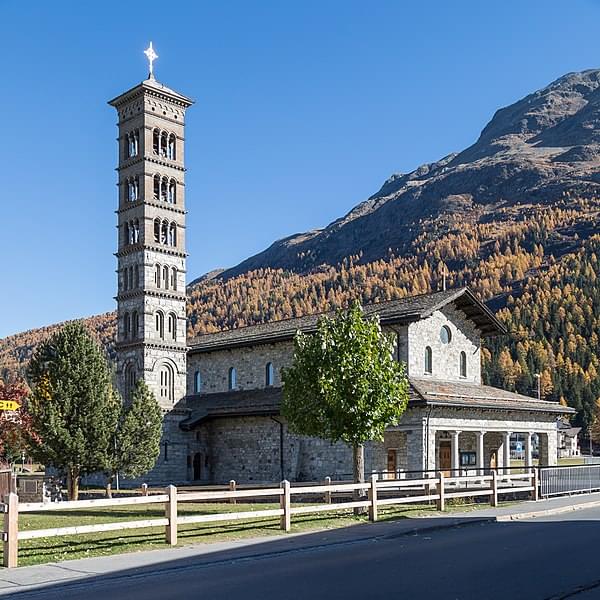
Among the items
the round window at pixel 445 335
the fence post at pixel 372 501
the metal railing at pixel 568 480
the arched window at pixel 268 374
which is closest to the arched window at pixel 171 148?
the arched window at pixel 268 374

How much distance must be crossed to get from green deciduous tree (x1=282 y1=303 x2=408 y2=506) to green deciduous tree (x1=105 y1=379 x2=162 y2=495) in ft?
47.0

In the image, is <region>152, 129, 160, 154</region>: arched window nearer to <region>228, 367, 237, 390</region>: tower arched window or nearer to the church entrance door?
<region>228, 367, 237, 390</region>: tower arched window

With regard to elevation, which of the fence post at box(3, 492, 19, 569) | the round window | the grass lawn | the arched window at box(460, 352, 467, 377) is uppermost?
the round window

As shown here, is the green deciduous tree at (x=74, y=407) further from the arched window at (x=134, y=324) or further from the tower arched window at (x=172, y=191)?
the tower arched window at (x=172, y=191)

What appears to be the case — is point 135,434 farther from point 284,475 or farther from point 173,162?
point 173,162

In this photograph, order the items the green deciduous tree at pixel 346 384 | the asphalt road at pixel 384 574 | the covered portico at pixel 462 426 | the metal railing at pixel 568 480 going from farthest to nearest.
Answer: the covered portico at pixel 462 426, the metal railing at pixel 568 480, the green deciduous tree at pixel 346 384, the asphalt road at pixel 384 574

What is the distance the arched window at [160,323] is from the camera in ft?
183

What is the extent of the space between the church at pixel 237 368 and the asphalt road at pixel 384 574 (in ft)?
82.8

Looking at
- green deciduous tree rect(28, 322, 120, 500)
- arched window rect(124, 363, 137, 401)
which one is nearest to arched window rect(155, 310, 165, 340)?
arched window rect(124, 363, 137, 401)

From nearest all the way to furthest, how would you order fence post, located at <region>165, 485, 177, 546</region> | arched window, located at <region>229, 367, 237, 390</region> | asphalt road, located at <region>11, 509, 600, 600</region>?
asphalt road, located at <region>11, 509, 600, 600</region>
fence post, located at <region>165, 485, 177, 546</region>
arched window, located at <region>229, 367, 237, 390</region>

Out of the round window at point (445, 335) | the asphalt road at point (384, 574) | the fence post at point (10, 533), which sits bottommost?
the asphalt road at point (384, 574)

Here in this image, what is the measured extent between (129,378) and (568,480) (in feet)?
98.0

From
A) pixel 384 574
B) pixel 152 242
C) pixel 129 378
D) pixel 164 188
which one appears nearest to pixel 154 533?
pixel 384 574

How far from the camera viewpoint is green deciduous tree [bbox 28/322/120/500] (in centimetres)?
3941
